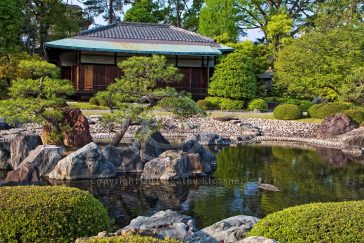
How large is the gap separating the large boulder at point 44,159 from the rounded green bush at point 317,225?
33.0 ft

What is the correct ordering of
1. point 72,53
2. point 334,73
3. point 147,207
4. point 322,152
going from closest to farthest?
Answer: point 147,207 < point 322,152 < point 334,73 < point 72,53

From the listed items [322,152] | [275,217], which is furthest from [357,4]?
[275,217]

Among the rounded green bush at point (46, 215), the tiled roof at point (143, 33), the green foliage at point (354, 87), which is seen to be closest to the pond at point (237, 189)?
the rounded green bush at point (46, 215)

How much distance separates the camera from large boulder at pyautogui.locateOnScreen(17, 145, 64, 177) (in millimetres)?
14523

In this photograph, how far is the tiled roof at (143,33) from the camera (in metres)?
36.6

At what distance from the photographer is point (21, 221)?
5531 mm

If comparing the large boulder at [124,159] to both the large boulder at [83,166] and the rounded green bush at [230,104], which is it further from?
the rounded green bush at [230,104]

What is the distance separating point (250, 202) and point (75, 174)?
561 cm

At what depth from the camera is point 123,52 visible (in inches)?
1331

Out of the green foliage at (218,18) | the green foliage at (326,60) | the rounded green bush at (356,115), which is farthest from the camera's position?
the green foliage at (218,18)

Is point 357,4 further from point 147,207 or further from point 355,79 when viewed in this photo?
point 147,207

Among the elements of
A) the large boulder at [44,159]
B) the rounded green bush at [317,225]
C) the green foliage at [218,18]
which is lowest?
the large boulder at [44,159]

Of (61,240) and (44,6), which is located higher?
(44,6)

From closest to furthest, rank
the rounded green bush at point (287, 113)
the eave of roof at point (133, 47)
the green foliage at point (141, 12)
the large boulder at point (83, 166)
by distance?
1. the large boulder at point (83, 166)
2. the rounded green bush at point (287, 113)
3. the eave of roof at point (133, 47)
4. the green foliage at point (141, 12)
